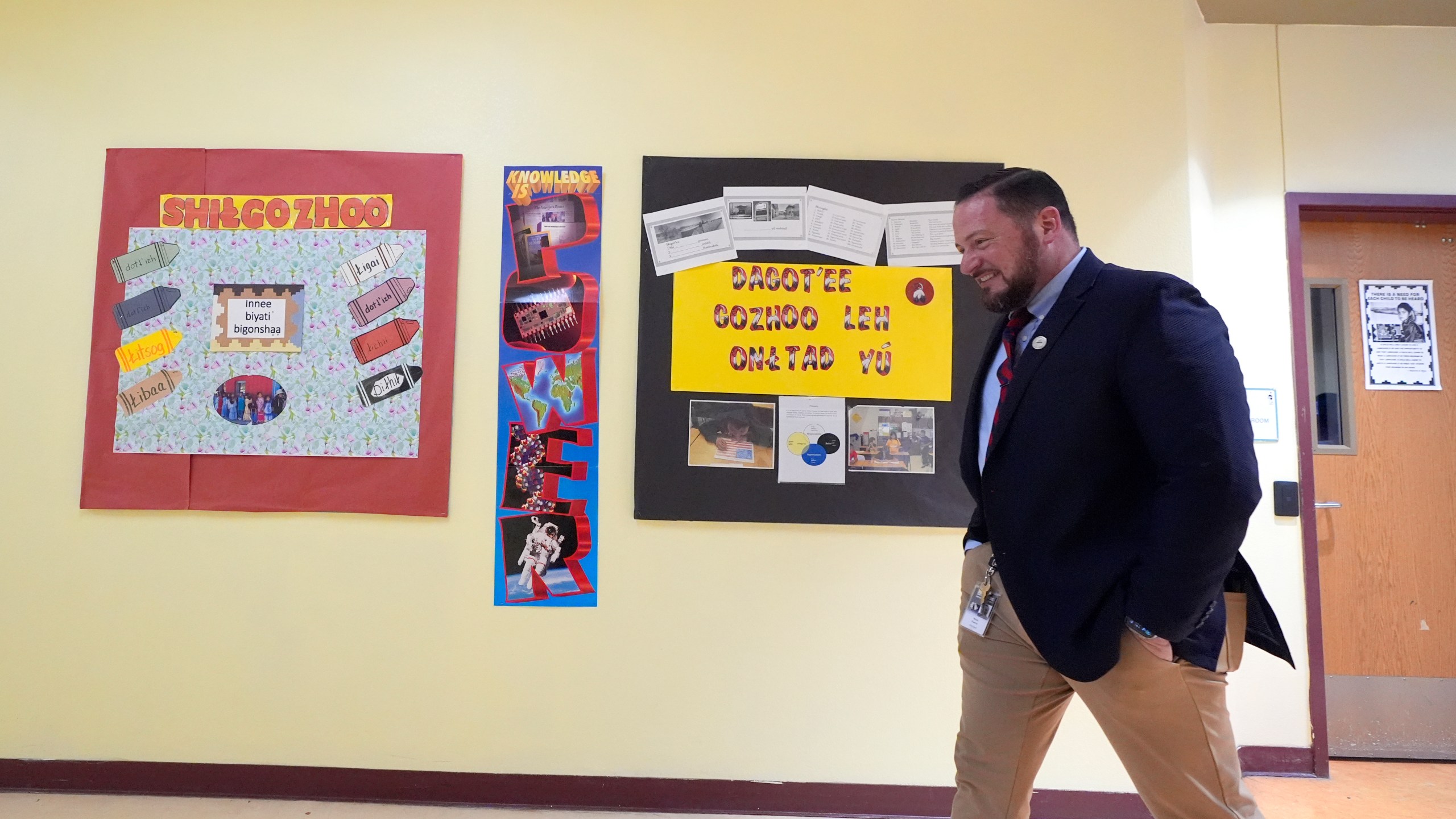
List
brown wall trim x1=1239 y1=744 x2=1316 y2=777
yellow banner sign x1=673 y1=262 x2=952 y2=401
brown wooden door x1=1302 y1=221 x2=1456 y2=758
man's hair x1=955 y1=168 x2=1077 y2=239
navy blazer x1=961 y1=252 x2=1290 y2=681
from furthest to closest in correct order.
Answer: brown wooden door x1=1302 y1=221 x2=1456 y2=758, brown wall trim x1=1239 y1=744 x2=1316 y2=777, yellow banner sign x1=673 y1=262 x2=952 y2=401, man's hair x1=955 y1=168 x2=1077 y2=239, navy blazer x1=961 y1=252 x2=1290 y2=681

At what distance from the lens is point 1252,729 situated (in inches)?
104

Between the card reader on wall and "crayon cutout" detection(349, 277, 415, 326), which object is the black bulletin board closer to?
A: "crayon cutout" detection(349, 277, 415, 326)

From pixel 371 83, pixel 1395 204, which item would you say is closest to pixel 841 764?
pixel 371 83

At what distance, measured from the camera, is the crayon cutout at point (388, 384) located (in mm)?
2389

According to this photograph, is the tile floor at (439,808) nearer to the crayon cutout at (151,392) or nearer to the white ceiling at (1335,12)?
the crayon cutout at (151,392)

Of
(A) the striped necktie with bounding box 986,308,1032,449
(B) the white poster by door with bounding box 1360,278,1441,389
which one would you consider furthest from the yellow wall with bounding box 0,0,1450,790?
(B) the white poster by door with bounding box 1360,278,1441,389

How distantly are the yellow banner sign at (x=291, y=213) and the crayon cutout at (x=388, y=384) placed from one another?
46 centimetres

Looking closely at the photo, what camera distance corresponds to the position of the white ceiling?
2652 mm

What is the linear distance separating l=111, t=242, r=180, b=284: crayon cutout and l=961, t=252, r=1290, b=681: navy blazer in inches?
98.1

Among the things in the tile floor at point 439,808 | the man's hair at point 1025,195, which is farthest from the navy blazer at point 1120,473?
the tile floor at point 439,808

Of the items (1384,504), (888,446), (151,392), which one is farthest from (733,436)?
(1384,504)

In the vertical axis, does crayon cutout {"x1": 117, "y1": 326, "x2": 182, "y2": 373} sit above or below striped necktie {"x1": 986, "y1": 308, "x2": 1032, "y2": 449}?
above

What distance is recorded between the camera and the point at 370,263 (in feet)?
7.91

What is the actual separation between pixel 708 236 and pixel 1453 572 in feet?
9.52
